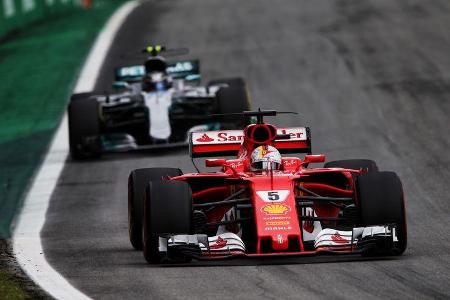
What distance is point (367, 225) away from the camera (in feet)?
42.9

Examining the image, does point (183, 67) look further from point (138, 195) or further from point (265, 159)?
point (265, 159)

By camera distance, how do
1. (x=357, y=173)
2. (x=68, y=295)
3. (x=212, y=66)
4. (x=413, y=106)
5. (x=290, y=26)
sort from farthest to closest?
(x=290, y=26), (x=212, y=66), (x=413, y=106), (x=357, y=173), (x=68, y=295)

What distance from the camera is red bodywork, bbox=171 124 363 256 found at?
12.7 m

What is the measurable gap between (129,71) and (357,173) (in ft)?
35.3

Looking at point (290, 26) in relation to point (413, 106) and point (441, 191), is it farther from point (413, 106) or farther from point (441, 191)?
point (441, 191)

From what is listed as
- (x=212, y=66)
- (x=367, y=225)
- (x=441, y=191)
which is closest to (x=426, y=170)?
(x=441, y=191)

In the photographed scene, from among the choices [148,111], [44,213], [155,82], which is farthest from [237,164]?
[155,82]

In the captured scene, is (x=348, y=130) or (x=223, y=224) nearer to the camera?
(x=223, y=224)

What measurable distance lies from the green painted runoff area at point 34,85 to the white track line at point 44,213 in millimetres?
162

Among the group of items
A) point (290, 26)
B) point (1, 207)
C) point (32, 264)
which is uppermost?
point (32, 264)

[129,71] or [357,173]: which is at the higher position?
[357,173]

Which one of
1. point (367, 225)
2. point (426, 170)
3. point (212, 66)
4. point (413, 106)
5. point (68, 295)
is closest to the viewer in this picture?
point (68, 295)

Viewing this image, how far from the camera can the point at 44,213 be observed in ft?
60.4

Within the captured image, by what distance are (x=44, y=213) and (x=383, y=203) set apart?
6491 millimetres
